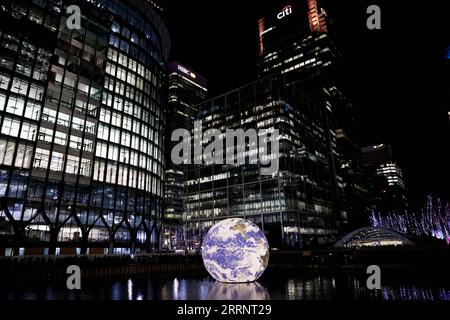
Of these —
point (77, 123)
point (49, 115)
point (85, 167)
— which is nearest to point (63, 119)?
point (49, 115)

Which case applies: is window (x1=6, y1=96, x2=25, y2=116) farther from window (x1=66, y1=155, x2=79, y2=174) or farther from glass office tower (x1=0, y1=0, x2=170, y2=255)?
window (x1=66, y1=155, x2=79, y2=174)

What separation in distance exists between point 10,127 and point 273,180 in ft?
193

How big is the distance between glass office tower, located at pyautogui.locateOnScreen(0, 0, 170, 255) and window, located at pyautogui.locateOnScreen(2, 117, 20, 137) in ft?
0.37

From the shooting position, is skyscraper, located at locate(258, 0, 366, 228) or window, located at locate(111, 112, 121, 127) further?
skyscraper, located at locate(258, 0, 366, 228)

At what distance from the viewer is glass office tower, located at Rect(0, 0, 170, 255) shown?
125 feet

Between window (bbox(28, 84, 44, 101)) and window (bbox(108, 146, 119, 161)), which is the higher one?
window (bbox(28, 84, 44, 101))

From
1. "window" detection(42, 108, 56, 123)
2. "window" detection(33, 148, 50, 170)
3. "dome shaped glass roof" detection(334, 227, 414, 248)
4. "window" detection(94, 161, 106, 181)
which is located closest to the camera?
"window" detection(33, 148, 50, 170)

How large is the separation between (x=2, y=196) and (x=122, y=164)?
18.1 m

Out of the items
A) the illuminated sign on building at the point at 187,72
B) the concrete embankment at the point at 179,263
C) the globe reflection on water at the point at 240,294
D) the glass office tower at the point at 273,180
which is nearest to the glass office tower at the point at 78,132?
the concrete embankment at the point at 179,263

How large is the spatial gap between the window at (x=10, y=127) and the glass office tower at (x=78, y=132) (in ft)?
0.37

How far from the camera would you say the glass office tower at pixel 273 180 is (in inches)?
2982

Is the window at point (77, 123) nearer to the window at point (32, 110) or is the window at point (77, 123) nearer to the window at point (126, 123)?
the window at point (32, 110)

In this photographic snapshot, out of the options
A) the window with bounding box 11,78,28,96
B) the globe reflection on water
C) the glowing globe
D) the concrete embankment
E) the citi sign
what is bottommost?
the globe reflection on water

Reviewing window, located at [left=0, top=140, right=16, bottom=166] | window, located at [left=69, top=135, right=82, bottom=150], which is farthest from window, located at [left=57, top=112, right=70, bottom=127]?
window, located at [left=0, top=140, right=16, bottom=166]
